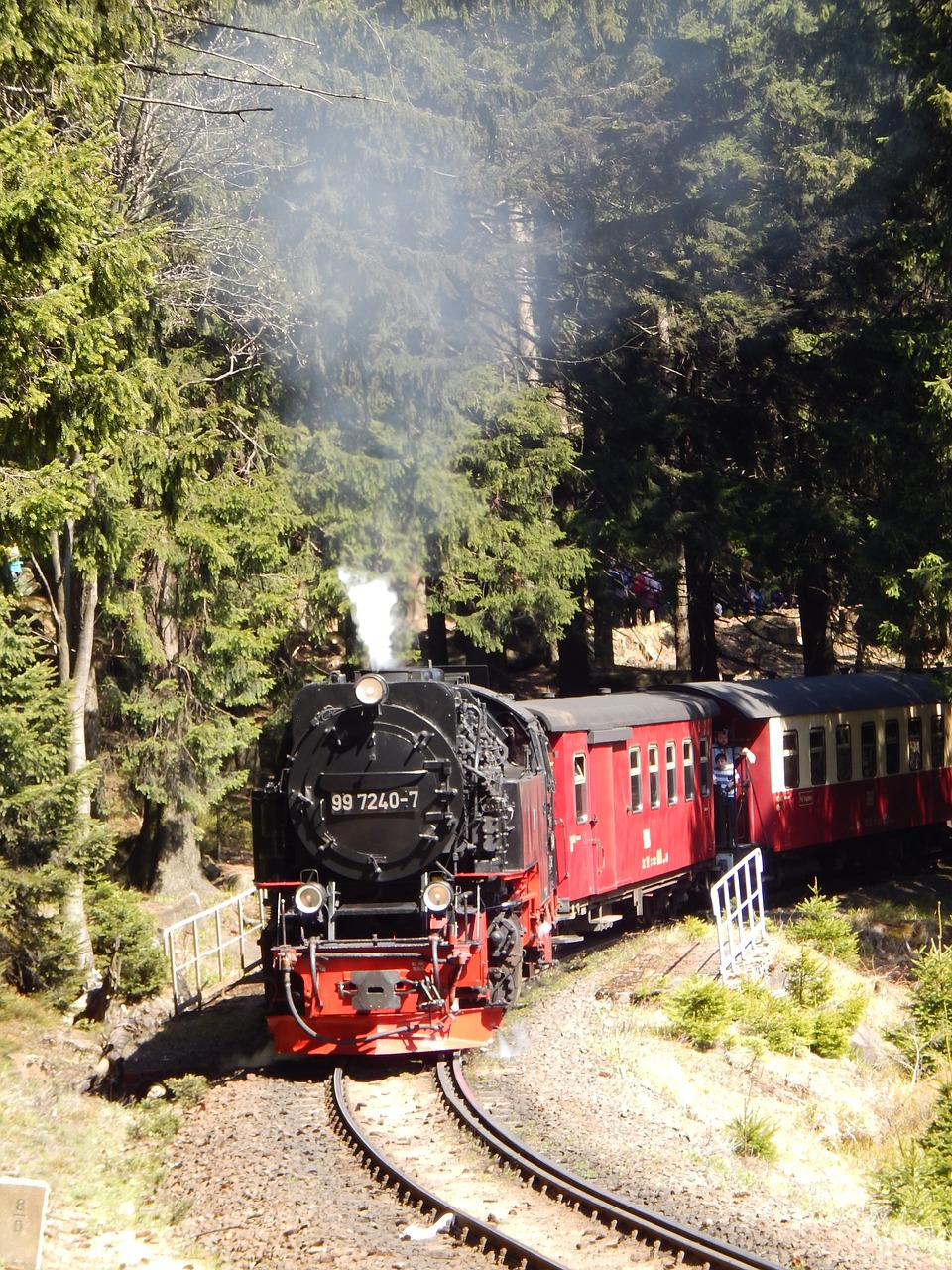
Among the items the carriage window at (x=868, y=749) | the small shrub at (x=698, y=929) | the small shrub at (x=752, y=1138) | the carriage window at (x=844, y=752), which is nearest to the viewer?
the small shrub at (x=752, y=1138)

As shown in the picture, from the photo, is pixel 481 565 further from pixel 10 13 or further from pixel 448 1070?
pixel 10 13

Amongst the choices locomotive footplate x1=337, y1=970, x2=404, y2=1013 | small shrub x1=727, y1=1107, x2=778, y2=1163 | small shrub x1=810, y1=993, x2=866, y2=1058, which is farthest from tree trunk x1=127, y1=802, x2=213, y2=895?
small shrub x1=727, y1=1107, x2=778, y2=1163

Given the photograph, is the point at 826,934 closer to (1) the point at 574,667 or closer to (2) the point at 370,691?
(2) the point at 370,691

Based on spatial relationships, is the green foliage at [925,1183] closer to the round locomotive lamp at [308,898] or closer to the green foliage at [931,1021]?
the green foliage at [931,1021]

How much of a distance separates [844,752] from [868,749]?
0.75m

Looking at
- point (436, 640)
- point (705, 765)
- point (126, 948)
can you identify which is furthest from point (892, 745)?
point (126, 948)

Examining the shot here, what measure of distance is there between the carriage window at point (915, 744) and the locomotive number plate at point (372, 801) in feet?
41.3

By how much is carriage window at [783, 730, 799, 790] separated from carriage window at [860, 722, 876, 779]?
6.10 feet

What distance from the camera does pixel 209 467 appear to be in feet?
64.6

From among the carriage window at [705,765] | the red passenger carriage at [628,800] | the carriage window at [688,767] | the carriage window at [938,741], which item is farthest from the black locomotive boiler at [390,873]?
the carriage window at [938,741]

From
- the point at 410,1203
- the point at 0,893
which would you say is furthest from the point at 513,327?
the point at 410,1203

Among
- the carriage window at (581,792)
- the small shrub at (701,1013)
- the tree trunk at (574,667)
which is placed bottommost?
the small shrub at (701,1013)

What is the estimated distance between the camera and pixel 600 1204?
7.43 metres

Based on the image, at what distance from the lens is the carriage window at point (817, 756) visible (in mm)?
19031
